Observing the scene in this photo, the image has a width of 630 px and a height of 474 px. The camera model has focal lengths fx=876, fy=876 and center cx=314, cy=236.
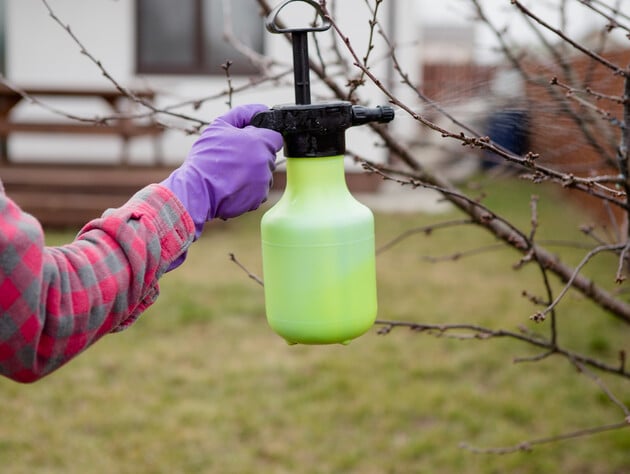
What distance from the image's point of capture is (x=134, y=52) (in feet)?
31.7

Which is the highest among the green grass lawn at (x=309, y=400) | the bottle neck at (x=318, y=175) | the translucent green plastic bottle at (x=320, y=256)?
the bottle neck at (x=318, y=175)

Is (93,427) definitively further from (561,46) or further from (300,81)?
(300,81)

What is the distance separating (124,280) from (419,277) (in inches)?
195

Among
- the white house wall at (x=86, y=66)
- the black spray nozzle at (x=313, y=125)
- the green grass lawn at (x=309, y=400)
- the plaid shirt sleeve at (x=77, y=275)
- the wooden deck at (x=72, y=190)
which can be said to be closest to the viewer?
the plaid shirt sleeve at (x=77, y=275)

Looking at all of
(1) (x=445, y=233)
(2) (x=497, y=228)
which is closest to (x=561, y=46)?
(2) (x=497, y=228)

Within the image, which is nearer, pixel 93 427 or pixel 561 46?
pixel 561 46

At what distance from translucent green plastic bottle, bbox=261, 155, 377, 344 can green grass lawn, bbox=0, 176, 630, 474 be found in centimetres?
170

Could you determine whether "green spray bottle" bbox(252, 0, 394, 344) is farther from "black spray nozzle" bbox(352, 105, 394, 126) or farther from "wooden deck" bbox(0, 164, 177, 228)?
"wooden deck" bbox(0, 164, 177, 228)

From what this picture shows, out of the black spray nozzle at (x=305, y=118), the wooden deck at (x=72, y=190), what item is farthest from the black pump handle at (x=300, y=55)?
the wooden deck at (x=72, y=190)

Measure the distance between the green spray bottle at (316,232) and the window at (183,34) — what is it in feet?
28.4

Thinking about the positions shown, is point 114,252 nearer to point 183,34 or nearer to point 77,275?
point 77,275

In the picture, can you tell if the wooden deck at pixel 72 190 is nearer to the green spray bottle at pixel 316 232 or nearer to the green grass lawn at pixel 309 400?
the green grass lawn at pixel 309 400

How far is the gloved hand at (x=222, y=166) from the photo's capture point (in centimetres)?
117

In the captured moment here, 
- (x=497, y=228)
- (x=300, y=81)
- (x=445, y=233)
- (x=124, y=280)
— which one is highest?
(x=300, y=81)
